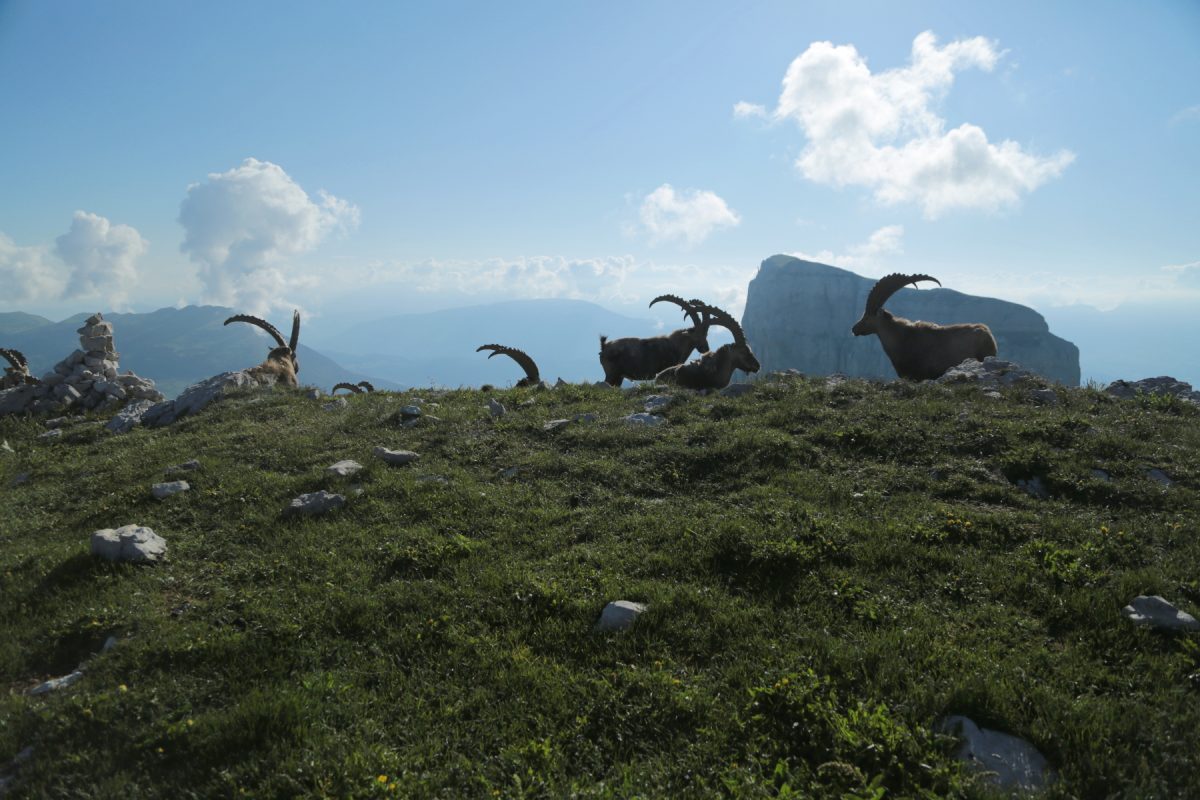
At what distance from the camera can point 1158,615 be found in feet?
17.8

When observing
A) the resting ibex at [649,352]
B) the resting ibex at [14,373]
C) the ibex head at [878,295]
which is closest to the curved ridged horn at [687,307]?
the resting ibex at [649,352]

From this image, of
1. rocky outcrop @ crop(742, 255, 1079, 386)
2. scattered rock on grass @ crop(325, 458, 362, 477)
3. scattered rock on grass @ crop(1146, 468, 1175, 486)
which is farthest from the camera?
rocky outcrop @ crop(742, 255, 1079, 386)

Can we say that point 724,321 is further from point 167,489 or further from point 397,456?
point 167,489

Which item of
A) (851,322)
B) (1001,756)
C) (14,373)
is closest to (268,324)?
(14,373)

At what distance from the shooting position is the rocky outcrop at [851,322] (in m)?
144

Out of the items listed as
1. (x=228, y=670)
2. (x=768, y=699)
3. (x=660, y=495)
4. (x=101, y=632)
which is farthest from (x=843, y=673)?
(x=101, y=632)

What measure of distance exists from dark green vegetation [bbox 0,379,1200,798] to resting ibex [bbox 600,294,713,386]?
11637 mm

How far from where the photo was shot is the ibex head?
54.8 feet

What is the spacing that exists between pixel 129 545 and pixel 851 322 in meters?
190

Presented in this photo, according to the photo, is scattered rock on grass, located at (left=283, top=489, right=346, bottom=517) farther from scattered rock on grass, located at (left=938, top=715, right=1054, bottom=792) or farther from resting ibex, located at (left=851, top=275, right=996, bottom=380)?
resting ibex, located at (left=851, top=275, right=996, bottom=380)

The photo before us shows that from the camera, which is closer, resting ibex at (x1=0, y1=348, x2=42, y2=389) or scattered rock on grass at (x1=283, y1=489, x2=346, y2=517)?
scattered rock on grass at (x1=283, y1=489, x2=346, y2=517)

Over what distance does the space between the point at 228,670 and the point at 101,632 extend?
201 centimetres

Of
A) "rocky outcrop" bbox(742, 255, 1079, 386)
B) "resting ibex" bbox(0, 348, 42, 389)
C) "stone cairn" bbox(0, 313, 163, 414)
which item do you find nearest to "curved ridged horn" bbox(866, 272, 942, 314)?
"stone cairn" bbox(0, 313, 163, 414)

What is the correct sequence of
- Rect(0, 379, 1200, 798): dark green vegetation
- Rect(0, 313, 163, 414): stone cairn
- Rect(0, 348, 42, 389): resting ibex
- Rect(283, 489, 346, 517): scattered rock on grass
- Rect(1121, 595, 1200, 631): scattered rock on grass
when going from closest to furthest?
1. Rect(0, 379, 1200, 798): dark green vegetation
2. Rect(1121, 595, 1200, 631): scattered rock on grass
3. Rect(283, 489, 346, 517): scattered rock on grass
4. Rect(0, 313, 163, 414): stone cairn
5. Rect(0, 348, 42, 389): resting ibex
